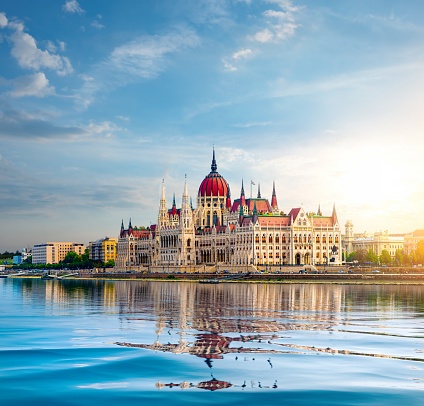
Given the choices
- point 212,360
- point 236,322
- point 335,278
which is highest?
point 335,278

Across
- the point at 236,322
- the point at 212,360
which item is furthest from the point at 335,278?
the point at 212,360

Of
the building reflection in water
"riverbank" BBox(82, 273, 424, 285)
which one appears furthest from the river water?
"riverbank" BBox(82, 273, 424, 285)

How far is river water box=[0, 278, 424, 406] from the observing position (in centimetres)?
2836

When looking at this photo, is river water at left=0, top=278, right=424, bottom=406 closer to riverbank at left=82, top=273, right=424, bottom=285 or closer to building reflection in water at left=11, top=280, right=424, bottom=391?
building reflection in water at left=11, top=280, right=424, bottom=391

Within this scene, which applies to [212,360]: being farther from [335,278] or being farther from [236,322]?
[335,278]

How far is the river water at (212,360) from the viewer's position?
28.4m

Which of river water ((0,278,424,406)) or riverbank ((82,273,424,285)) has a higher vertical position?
riverbank ((82,273,424,285))

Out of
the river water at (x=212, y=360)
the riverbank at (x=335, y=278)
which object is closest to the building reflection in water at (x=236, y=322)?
the river water at (x=212, y=360)

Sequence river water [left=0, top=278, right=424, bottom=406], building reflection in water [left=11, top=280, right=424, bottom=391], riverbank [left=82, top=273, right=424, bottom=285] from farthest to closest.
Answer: riverbank [left=82, top=273, right=424, bottom=285] → building reflection in water [left=11, top=280, right=424, bottom=391] → river water [left=0, top=278, right=424, bottom=406]

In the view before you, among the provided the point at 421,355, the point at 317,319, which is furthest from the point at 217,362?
the point at 317,319

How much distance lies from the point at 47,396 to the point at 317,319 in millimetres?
32072

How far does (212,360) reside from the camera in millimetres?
35062

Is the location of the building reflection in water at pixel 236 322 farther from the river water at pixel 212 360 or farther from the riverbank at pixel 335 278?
the riverbank at pixel 335 278

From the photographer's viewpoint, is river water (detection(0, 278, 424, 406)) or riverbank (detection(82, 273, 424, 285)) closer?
river water (detection(0, 278, 424, 406))
